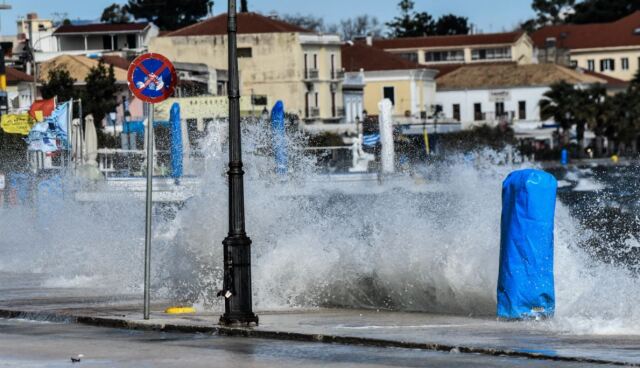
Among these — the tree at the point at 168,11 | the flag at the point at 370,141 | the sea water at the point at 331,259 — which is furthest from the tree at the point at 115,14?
the sea water at the point at 331,259

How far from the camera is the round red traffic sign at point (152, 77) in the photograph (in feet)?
58.9

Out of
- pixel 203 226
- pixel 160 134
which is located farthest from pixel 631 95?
pixel 203 226

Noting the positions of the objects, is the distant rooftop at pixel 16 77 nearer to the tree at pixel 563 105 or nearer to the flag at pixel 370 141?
the flag at pixel 370 141

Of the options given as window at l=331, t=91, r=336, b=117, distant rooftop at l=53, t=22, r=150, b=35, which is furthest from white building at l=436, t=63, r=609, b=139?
distant rooftop at l=53, t=22, r=150, b=35

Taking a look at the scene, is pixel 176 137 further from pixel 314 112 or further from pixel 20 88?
pixel 314 112

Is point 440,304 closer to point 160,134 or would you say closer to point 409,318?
point 409,318

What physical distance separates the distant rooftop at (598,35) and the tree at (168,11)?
39.4m

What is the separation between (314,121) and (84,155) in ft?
206

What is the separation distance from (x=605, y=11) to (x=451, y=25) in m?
22.4

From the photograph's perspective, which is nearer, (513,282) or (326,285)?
(513,282)

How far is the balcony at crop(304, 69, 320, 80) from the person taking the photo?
108688 mm

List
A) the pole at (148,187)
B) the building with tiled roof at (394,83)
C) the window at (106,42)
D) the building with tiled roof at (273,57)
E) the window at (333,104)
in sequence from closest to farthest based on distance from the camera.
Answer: the pole at (148,187) < the building with tiled roof at (273,57) < the window at (333,104) < the building with tiled roof at (394,83) < the window at (106,42)

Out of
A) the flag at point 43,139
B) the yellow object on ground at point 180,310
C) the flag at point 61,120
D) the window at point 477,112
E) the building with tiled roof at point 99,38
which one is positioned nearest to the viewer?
the yellow object on ground at point 180,310

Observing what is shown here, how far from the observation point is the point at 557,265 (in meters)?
19.5
